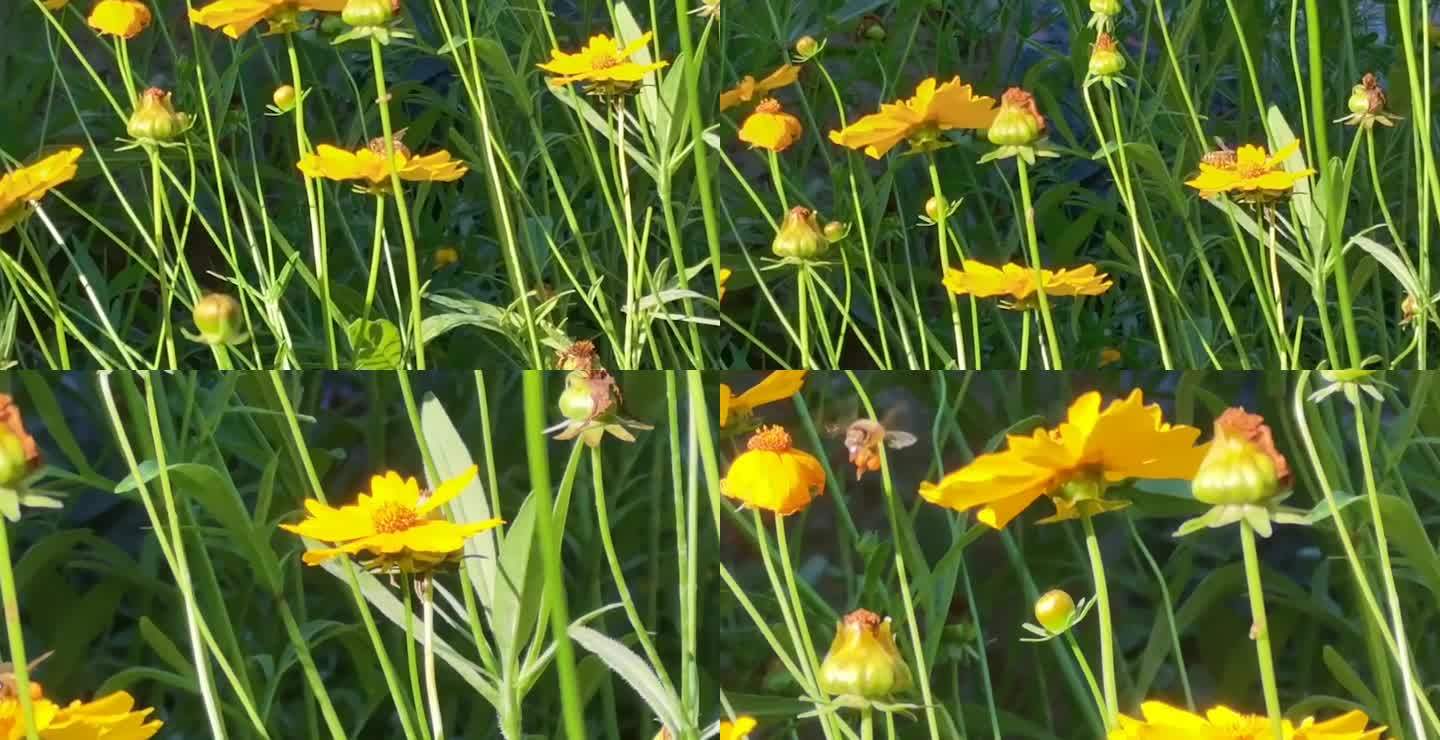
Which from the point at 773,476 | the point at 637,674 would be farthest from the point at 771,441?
the point at 637,674

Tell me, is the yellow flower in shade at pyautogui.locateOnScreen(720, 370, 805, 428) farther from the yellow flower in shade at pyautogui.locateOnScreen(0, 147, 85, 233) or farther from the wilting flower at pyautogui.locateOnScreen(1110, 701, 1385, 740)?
the yellow flower in shade at pyautogui.locateOnScreen(0, 147, 85, 233)

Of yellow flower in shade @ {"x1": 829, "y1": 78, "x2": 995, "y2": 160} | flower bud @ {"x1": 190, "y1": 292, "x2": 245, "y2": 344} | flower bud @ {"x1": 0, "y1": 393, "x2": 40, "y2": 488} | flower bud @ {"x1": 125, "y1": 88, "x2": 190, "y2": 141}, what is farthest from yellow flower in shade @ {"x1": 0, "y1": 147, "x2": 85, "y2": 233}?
yellow flower in shade @ {"x1": 829, "y1": 78, "x2": 995, "y2": 160}

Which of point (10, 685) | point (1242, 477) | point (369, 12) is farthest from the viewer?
point (369, 12)

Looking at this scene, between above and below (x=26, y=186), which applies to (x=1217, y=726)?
below

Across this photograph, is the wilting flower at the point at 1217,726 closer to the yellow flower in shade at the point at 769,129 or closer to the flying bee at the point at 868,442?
the flying bee at the point at 868,442

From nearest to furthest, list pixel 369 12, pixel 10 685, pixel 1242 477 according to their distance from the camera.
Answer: pixel 1242 477 → pixel 10 685 → pixel 369 12

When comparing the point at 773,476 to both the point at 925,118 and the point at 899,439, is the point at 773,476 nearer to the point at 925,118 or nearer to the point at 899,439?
the point at 899,439

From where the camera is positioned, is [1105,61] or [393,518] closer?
[393,518]
